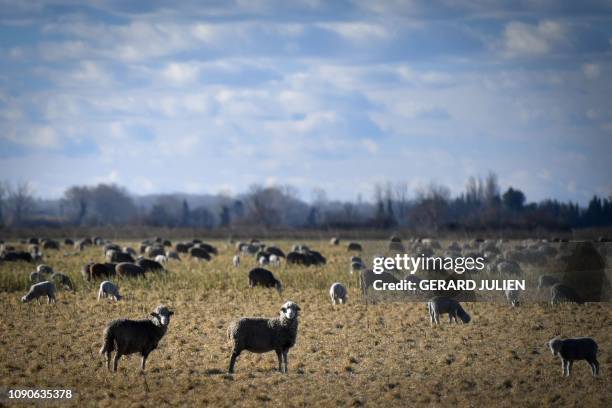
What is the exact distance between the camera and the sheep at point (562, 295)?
75.8ft

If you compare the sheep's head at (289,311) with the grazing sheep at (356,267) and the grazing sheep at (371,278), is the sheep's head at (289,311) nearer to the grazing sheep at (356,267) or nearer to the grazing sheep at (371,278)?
the grazing sheep at (371,278)

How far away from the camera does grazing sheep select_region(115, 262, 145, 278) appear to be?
97.6 ft

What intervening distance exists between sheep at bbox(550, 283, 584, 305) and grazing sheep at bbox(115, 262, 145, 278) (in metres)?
15.9

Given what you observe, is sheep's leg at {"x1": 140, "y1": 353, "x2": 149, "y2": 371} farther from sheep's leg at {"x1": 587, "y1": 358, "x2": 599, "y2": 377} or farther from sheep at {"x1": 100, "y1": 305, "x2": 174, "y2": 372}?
sheep's leg at {"x1": 587, "y1": 358, "x2": 599, "y2": 377}

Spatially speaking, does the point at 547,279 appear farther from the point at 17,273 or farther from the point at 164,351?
the point at 17,273

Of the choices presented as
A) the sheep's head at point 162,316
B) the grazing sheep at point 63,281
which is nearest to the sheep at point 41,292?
the grazing sheep at point 63,281

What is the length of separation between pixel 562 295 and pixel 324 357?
11.1m

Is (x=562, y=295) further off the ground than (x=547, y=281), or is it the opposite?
(x=547, y=281)

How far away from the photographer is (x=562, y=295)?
2312cm

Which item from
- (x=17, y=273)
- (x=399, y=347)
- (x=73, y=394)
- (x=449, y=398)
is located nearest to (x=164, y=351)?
(x=73, y=394)

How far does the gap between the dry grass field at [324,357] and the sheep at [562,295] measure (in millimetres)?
695

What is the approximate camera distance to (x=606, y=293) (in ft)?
80.2

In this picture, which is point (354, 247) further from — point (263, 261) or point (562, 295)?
point (562, 295)

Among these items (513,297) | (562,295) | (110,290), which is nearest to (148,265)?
(110,290)
